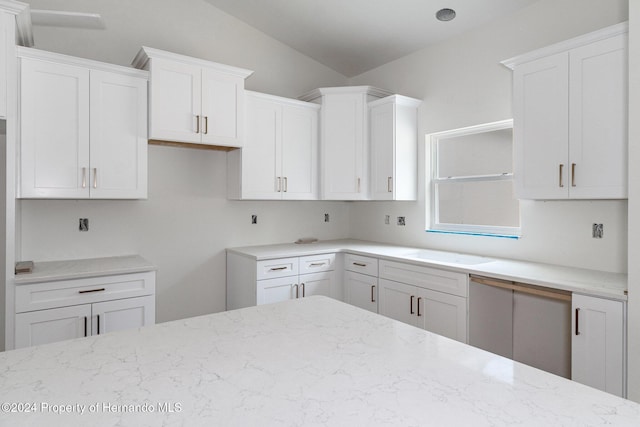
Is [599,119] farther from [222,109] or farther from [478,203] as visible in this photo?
[222,109]

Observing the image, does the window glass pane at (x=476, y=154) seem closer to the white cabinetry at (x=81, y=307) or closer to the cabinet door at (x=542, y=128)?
the cabinet door at (x=542, y=128)

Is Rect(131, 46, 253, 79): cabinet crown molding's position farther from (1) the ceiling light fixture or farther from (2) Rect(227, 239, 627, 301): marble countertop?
(1) the ceiling light fixture

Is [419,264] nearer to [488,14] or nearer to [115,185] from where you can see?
[488,14]

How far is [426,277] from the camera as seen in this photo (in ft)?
9.78

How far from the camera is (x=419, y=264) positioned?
3.02 m

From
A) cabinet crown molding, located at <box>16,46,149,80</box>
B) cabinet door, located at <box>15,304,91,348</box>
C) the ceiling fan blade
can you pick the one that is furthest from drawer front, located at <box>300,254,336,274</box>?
the ceiling fan blade

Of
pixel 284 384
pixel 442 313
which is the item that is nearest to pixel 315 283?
pixel 442 313

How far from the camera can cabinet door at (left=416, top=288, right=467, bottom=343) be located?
274 cm

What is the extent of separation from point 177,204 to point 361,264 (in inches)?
69.7

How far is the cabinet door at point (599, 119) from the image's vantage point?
2125 mm

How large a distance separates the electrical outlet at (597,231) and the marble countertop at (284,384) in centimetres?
203

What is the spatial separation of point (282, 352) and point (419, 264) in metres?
2.13

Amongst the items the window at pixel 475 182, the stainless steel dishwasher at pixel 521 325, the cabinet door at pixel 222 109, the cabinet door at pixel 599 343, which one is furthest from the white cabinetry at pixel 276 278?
the cabinet door at pixel 599 343

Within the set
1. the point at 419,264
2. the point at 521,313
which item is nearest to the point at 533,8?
the point at 419,264
